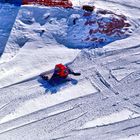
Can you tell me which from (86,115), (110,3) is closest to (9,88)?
(86,115)

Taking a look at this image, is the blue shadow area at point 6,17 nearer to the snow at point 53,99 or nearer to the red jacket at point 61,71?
the red jacket at point 61,71

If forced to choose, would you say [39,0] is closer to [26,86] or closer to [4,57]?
[4,57]

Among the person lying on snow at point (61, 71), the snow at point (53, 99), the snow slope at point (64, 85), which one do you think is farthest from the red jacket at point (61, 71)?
the snow at point (53, 99)

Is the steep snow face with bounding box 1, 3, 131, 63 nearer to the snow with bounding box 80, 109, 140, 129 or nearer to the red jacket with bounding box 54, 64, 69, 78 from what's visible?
the red jacket with bounding box 54, 64, 69, 78

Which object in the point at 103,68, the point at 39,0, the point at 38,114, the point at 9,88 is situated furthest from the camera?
the point at 39,0

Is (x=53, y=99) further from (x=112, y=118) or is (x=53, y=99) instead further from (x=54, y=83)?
(x=112, y=118)

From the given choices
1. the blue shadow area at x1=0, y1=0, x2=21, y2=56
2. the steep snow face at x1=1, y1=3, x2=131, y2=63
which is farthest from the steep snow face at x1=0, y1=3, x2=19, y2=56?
the steep snow face at x1=1, y1=3, x2=131, y2=63
